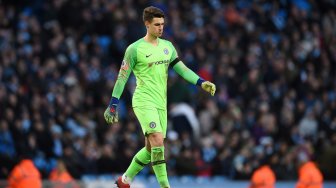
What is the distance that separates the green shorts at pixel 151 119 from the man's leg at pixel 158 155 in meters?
0.08

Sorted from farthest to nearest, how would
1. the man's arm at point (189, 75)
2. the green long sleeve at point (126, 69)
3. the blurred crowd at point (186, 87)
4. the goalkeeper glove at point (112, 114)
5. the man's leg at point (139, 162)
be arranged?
1. the blurred crowd at point (186, 87)
2. the man's leg at point (139, 162)
3. the man's arm at point (189, 75)
4. the green long sleeve at point (126, 69)
5. the goalkeeper glove at point (112, 114)

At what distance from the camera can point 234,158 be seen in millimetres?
23375

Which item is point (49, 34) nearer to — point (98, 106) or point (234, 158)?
point (98, 106)

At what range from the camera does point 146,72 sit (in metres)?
13.4

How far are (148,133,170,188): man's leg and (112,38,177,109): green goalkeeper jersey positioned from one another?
453 mm

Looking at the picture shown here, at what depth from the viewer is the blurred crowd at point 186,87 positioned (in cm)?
2255

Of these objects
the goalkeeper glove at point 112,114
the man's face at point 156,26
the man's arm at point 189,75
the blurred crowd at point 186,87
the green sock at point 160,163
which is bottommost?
the green sock at point 160,163

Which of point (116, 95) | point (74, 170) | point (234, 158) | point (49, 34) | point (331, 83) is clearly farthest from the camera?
point (331, 83)

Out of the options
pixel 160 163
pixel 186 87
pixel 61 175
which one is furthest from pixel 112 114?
pixel 186 87

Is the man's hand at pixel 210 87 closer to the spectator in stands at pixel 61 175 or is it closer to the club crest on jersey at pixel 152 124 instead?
the club crest on jersey at pixel 152 124

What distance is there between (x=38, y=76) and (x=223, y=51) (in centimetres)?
572

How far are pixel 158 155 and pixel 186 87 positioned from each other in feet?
38.8

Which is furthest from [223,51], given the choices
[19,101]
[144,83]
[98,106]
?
[144,83]

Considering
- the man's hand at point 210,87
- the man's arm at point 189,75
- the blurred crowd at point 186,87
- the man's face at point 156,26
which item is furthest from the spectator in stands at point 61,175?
the man's hand at point 210,87
